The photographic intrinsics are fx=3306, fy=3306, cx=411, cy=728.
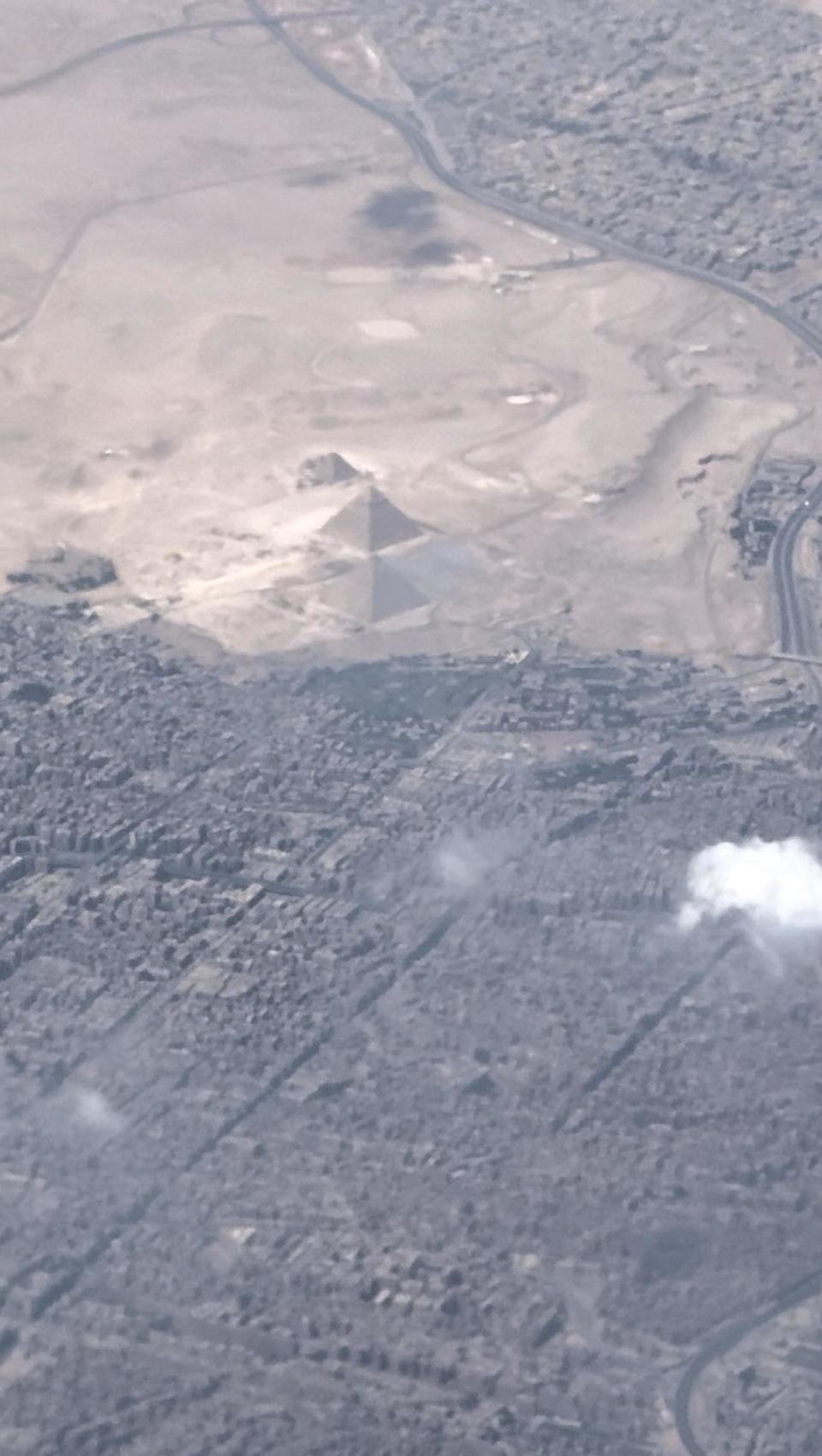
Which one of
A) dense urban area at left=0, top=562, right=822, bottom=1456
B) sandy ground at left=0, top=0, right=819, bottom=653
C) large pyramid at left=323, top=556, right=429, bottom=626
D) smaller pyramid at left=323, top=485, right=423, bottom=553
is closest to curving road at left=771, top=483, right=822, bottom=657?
sandy ground at left=0, top=0, right=819, bottom=653

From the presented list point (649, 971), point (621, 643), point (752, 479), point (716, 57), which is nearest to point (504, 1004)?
point (649, 971)

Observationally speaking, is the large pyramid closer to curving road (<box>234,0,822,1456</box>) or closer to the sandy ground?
the sandy ground

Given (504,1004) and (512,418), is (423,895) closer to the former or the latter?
(504,1004)

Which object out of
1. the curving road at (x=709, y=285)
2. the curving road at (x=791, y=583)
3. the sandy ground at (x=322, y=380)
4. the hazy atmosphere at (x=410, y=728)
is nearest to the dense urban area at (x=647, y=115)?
the hazy atmosphere at (x=410, y=728)

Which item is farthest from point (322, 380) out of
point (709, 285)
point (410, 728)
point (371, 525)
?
point (410, 728)

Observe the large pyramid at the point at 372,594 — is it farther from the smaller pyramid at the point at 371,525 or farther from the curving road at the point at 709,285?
the curving road at the point at 709,285

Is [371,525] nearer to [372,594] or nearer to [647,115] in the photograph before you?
[372,594]

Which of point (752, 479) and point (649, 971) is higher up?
point (752, 479)
